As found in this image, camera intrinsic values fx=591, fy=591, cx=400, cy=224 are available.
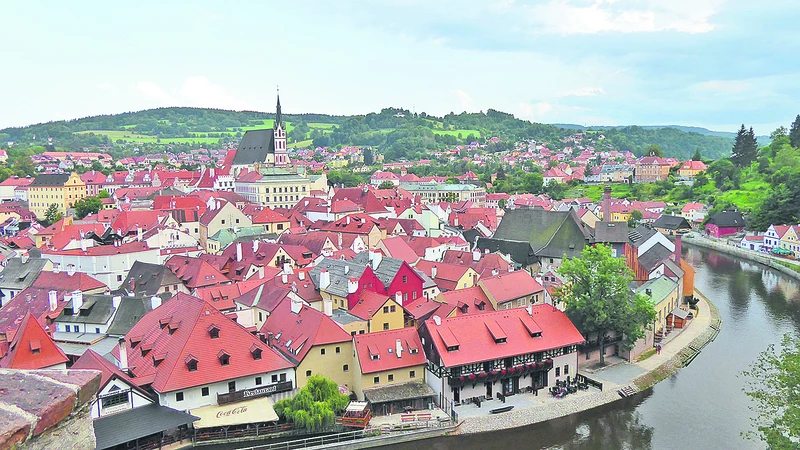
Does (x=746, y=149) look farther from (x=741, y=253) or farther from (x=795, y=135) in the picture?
(x=741, y=253)

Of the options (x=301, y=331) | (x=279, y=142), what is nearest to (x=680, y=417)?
(x=301, y=331)

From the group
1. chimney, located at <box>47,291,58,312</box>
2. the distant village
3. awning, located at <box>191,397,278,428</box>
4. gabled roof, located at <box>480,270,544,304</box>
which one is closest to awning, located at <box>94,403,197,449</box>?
the distant village

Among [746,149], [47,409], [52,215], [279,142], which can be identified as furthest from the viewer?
[746,149]

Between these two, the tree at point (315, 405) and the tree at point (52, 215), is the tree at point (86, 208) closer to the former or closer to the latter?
the tree at point (52, 215)

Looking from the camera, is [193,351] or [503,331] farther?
[503,331]

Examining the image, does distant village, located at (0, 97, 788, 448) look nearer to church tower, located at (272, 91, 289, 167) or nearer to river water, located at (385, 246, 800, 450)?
river water, located at (385, 246, 800, 450)

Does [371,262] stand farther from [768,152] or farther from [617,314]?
[768,152]

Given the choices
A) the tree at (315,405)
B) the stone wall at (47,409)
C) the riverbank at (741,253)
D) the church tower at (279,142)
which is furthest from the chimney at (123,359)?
the church tower at (279,142)
